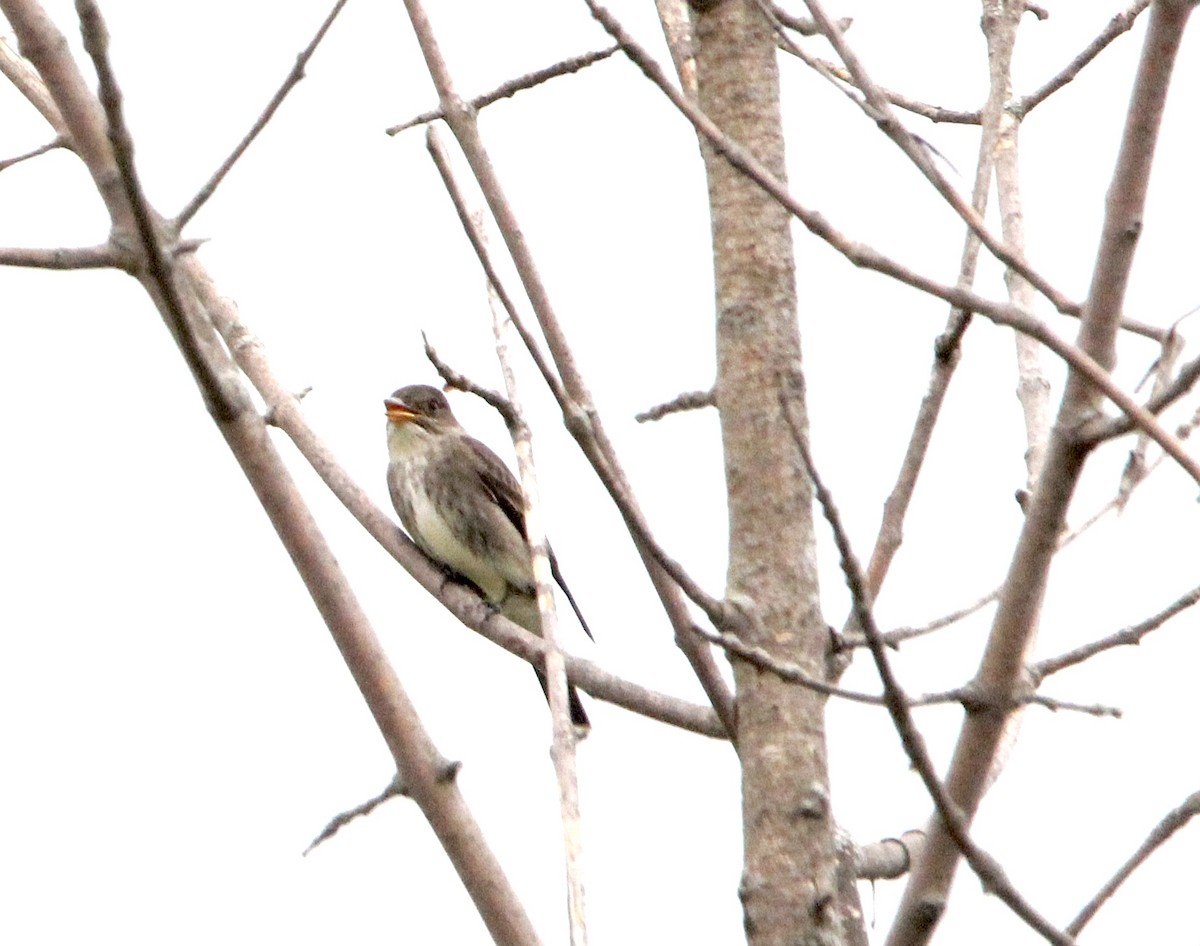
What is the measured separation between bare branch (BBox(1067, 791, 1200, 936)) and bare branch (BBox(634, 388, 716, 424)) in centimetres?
113

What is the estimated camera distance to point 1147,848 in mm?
2160

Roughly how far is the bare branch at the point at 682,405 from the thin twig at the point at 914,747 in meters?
1.03

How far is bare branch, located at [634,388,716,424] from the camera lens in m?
3.24

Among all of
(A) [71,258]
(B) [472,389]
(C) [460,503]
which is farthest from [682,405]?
(C) [460,503]

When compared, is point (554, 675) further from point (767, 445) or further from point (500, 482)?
point (500, 482)

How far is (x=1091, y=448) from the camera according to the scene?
2.01m

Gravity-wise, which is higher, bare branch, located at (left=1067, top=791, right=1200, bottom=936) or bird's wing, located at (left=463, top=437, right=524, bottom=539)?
bird's wing, located at (left=463, top=437, right=524, bottom=539)

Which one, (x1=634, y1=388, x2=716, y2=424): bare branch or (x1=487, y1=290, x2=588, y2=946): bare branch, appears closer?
(x1=487, y1=290, x2=588, y2=946): bare branch

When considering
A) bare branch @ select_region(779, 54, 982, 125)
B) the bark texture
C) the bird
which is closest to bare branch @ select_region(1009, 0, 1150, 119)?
bare branch @ select_region(779, 54, 982, 125)

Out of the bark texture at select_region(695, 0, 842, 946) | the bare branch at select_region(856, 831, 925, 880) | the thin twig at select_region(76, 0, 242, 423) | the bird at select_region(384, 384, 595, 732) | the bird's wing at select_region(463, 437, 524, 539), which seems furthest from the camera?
the bird's wing at select_region(463, 437, 524, 539)

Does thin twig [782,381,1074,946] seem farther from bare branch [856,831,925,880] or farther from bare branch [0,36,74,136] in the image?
bare branch [0,36,74,136]

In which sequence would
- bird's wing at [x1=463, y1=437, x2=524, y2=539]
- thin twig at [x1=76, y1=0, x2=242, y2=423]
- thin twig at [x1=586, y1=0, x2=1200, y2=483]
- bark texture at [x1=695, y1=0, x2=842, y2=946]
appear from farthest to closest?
1. bird's wing at [x1=463, y1=437, x2=524, y2=539]
2. bark texture at [x1=695, y1=0, x2=842, y2=946]
3. thin twig at [x1=76, y1=0, x2=242, y2=423]
4. thin twig at [x1=586, y1=0, x2=1200, y2=483]

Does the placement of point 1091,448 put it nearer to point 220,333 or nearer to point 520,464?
point 520,464

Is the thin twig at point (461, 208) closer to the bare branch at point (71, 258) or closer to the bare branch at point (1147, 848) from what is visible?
the bare branch at point (71, 258)
